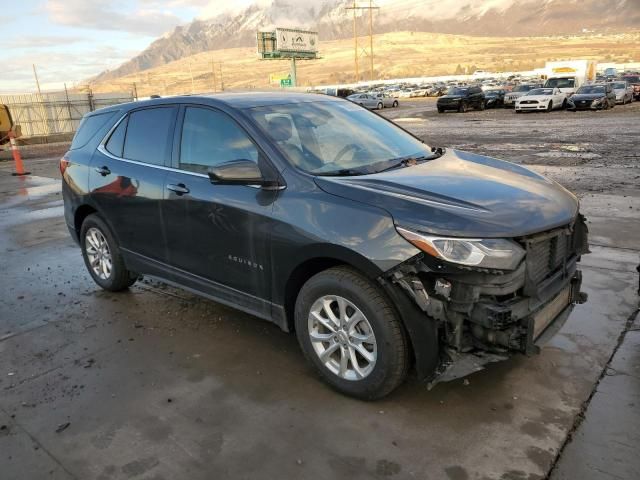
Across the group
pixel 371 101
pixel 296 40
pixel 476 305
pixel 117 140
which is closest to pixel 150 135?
pixel 117 140

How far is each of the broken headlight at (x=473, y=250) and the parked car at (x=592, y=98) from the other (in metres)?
30.6

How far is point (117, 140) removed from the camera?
4.88 m

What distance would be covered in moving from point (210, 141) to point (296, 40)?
79229 millimetres

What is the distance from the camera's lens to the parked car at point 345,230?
9.61ft

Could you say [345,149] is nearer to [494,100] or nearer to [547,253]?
[547,253]

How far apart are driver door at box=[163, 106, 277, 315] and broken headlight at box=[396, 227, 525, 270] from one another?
107 centimetres

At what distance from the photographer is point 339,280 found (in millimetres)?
3184

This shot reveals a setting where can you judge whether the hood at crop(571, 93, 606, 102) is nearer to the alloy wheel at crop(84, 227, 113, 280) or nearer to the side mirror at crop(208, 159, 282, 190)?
the alloy wheel at crop(84, 227, 113, 280)

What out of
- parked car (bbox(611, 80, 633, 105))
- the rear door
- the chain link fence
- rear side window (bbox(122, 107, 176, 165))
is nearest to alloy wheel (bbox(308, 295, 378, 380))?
the rear door

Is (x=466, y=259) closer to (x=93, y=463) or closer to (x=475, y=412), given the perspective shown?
(x=475, y=412)

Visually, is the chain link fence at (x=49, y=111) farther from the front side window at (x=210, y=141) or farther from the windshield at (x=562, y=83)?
the front side window at (x=210, y=141)

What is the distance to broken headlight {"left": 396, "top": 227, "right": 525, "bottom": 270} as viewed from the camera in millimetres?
2854

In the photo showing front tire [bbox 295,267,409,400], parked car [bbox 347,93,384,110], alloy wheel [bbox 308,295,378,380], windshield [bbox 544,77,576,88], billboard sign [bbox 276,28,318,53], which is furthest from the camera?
billboard sign [bbox 276,28,318,53]

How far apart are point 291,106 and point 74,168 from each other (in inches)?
95.2
